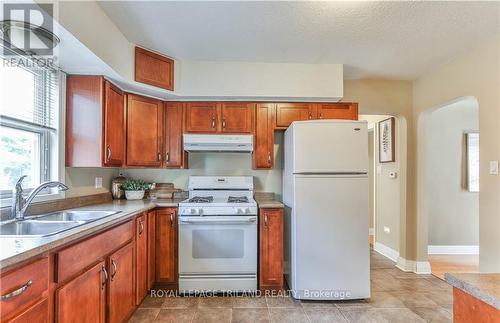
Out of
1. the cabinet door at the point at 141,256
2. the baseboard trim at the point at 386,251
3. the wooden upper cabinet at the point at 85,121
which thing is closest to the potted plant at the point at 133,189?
the cabinet door at the point at 141,256

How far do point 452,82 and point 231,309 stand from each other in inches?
128

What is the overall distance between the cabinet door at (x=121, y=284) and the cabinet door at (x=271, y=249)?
3.94 feet

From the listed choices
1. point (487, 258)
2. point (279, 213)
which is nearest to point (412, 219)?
point (487, 258)

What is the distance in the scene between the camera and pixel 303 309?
2443mm

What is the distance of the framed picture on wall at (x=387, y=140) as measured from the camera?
3707 millimetres

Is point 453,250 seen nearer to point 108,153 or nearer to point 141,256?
point 141,256

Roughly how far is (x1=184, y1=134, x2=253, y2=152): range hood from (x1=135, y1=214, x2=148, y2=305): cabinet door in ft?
3.05

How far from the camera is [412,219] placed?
11.4 feet

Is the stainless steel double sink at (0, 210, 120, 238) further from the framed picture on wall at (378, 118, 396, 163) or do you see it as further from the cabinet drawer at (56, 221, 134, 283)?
the framed picture on wall at (378, 118, 396, 163)

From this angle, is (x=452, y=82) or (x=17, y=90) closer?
(x=17, y=90)

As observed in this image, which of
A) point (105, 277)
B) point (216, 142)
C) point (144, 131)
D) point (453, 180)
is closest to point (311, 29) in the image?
point (216, 142)

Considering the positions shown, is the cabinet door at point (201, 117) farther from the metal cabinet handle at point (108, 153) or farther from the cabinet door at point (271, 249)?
the cabinet door at point (271, 249)

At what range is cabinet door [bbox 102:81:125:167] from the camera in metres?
2.37

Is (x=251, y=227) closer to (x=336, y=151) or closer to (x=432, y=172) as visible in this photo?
(x=336, y=151)
